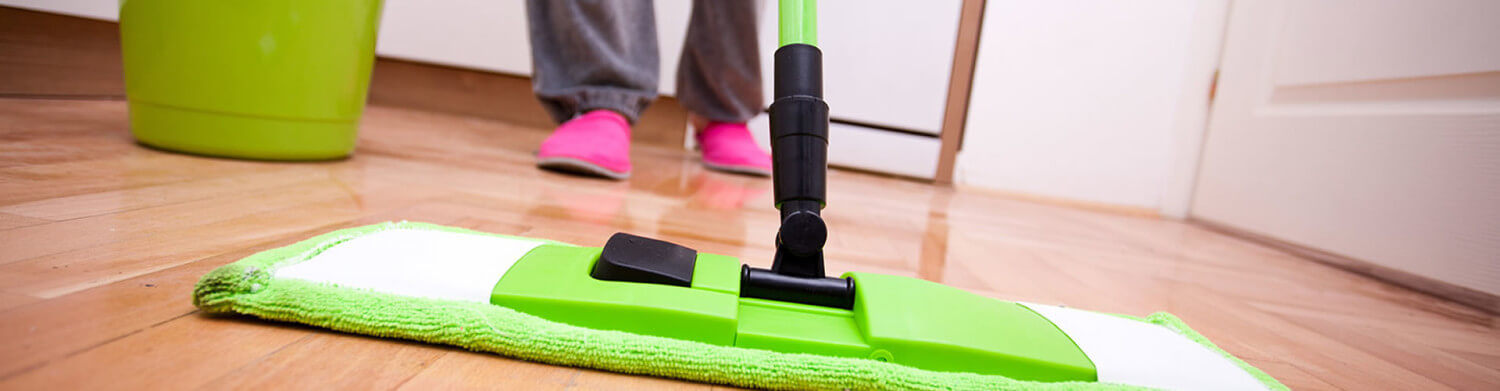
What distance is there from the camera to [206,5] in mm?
719

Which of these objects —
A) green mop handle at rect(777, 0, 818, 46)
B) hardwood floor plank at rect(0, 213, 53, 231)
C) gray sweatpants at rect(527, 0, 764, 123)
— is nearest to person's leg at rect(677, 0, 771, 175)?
gray sweatpants at rect(527, 0, 764, 123)

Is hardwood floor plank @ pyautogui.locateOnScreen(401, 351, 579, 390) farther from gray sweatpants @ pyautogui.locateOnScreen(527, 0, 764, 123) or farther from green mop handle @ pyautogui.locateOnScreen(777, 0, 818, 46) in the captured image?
gray sweatpants @ pyautogui.locateOnScreen(527, 0, 764, 123)

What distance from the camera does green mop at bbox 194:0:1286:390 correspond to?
12.9 inches

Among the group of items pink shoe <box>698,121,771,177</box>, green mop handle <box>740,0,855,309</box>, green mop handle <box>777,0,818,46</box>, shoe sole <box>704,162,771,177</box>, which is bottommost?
shoe sole <box>704,162,771,177</box>

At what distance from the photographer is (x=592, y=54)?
1047 millimetres

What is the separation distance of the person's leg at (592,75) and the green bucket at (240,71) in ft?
0.85

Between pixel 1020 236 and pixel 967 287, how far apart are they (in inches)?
18.2

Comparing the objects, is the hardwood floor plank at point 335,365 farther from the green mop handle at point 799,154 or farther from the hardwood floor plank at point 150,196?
the hardwood floor plank at point 150,196

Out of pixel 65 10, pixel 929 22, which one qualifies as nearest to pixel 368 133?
pixel 65 10

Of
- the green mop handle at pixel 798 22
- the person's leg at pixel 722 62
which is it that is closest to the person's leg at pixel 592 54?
the person's leg at pixel 722 62

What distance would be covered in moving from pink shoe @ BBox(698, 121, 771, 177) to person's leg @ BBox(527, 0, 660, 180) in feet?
0.84

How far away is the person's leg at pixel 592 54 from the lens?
3.40 feet

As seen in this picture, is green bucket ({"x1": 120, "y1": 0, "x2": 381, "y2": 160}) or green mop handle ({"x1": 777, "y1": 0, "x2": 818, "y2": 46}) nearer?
green mop handle ({"x1": 777, "y1": 0, "x2": 818, "y2": 46})

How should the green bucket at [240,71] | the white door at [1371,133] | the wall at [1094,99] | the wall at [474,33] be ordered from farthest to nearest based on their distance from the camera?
the wall at [474,33] → the wall at [1094,99] → the white door at [1371,133] → the green bucket at [240,71]
